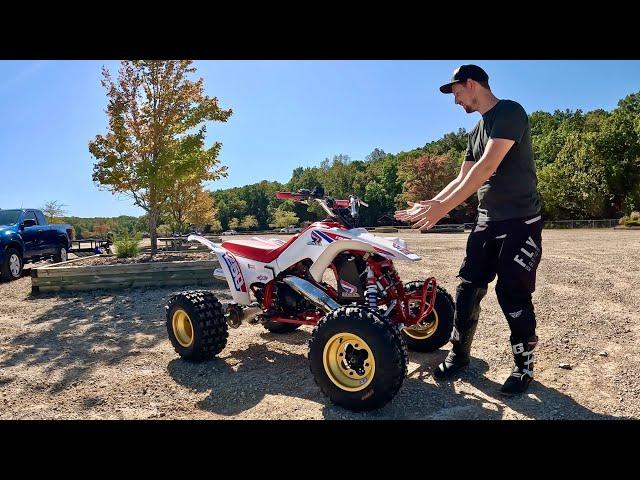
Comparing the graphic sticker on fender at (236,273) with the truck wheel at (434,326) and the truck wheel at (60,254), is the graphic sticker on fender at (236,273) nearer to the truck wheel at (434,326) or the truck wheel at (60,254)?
the truck wheel at (434,326)

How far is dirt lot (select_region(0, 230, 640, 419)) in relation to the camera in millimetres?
3408

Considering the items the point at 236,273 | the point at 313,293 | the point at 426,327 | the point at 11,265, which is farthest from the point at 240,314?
the point at 11,265

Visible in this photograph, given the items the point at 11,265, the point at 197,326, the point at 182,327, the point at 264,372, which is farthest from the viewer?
the point at 11,265

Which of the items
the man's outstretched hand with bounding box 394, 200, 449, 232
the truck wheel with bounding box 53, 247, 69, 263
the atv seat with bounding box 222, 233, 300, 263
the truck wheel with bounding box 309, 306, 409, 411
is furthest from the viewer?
the truck wheel with bounding box 53, 247, 69, 263

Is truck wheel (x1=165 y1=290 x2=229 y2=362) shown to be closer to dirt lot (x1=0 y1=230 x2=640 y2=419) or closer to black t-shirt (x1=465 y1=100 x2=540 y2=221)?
dirt lot (x1=0 y1=230 x2=640 y2=419)

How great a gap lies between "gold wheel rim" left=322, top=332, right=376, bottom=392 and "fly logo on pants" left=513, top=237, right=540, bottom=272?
4.42 ft

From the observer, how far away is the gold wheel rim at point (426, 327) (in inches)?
180

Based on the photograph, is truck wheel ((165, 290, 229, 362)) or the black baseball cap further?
truck wheel ((165, 290, 229, 362))

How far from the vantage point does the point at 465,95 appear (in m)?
3.71

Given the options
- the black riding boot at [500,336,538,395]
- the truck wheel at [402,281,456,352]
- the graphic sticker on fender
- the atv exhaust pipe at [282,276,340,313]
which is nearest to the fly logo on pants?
the black riding boot at [500,336,538,395]

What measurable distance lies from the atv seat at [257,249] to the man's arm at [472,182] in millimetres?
1395

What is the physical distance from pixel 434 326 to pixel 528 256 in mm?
1417

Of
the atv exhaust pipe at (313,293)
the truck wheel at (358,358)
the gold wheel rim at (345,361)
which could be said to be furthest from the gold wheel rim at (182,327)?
the gold wheel rim at (345,361)

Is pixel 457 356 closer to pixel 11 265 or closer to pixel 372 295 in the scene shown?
pixel 372 295
